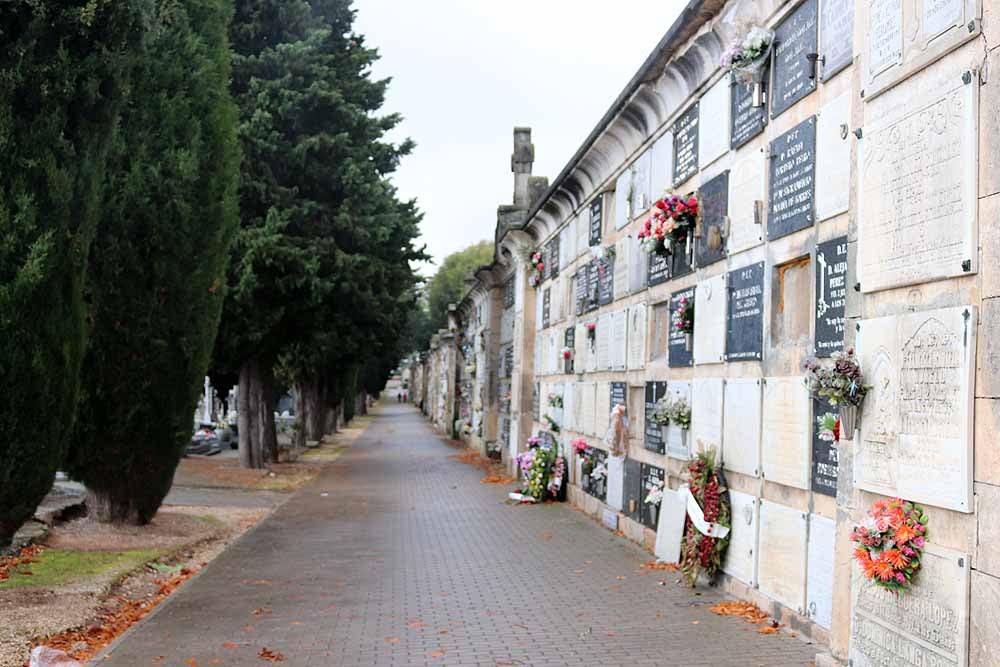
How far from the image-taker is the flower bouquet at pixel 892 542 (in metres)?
4.87

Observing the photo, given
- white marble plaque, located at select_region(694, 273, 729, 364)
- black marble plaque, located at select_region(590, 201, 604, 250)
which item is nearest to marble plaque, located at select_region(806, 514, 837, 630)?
white marble plaque, located at select_region(694, 273, 729, 364)

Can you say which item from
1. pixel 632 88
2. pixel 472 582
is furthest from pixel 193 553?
pixel 632 88

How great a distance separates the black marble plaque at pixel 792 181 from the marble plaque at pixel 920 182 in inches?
57.1

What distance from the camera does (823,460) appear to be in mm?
6625

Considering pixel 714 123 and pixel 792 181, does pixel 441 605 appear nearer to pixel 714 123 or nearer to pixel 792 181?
pixel 792 181

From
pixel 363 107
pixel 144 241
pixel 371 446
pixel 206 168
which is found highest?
pixel 363 107

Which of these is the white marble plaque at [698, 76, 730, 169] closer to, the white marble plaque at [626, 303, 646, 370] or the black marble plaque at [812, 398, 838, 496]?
the white marble plaque at [626, 303, 646, 370]

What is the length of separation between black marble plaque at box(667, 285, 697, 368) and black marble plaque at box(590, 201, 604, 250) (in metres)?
4.13

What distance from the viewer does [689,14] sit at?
9.07 metres

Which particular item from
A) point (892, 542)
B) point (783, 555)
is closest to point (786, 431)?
point (783, 555)

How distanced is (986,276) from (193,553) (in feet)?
31.8

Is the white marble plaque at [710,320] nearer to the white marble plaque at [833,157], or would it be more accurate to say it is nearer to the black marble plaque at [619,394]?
the white marble plaque at [833,157]

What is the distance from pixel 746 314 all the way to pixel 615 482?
202 inches

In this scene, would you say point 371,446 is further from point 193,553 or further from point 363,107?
point 193,553
